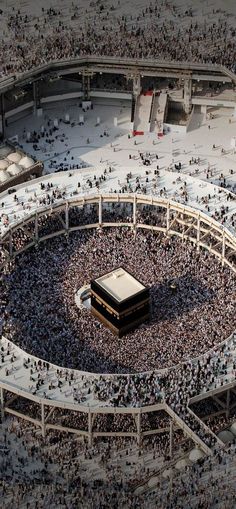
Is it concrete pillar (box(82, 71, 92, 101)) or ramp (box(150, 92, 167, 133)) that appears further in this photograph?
concrete pillar (box(82, 71, 92, 101))

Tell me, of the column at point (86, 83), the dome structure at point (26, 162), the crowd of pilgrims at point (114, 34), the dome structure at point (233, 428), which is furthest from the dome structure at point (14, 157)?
the dome structure at point (233, 428)

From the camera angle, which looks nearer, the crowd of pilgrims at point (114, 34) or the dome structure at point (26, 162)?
the dome structure at point (26, 162)

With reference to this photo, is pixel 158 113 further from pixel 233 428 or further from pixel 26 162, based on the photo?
pixel 233 428

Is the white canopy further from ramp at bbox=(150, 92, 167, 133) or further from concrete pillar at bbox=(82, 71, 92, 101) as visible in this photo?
ramp at bbox=(150, 92, 167, 133)

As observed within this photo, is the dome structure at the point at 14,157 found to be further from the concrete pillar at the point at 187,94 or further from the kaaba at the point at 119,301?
the kaaba at the point at 119,301

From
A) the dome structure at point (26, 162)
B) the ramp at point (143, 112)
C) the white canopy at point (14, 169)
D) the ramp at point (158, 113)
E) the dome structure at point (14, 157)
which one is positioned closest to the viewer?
the white canopy at point (14, 169)

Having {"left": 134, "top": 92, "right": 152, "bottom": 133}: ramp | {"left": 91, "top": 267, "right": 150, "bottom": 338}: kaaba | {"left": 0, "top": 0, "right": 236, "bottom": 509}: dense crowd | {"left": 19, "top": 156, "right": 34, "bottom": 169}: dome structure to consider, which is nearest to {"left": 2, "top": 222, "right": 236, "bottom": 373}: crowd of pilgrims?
{"left": 0, "top": 0, "right": 236, "bottom": 509}: dense crowd

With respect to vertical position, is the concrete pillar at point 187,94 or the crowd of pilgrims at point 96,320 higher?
the concrete pillar at point 187,94
